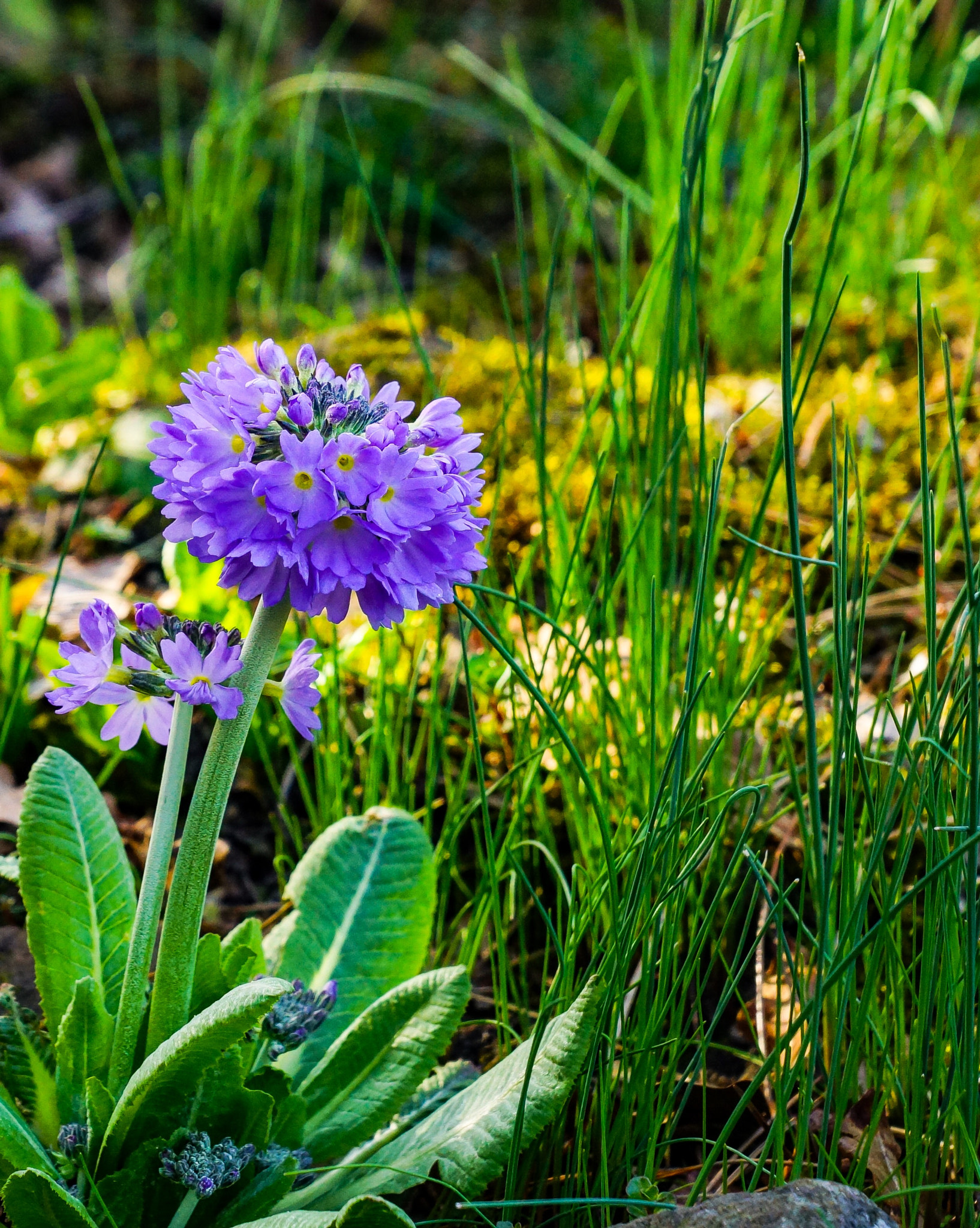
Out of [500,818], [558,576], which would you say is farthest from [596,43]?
[500,818]

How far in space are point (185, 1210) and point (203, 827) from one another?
346mm

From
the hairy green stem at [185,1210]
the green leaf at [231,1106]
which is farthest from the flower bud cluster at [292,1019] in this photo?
the hairy green stem at [185,1210]

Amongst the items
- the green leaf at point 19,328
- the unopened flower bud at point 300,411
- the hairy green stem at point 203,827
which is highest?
the green leaf at point 19,328

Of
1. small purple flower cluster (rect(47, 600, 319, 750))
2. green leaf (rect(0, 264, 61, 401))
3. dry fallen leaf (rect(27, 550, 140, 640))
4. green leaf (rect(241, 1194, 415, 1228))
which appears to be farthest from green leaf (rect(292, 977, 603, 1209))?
green leaf (rect(0, 264, 61, 401))

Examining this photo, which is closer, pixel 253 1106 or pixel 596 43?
pixel 253 1106

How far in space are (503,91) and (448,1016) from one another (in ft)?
5.82

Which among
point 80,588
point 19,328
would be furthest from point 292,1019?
point 19,328

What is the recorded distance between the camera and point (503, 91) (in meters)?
2.04

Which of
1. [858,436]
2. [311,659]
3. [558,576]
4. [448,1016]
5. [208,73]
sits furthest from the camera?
[208,73]

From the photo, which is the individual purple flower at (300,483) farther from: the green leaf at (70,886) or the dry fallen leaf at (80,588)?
the dry fallen leaf at (80,588)

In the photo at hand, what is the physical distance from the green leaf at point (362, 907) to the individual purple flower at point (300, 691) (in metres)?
0.33

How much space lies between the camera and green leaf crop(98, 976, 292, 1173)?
2.60 feet

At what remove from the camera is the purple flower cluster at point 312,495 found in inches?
29.2

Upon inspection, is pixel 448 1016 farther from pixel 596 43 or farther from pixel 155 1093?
pixel 596 43
